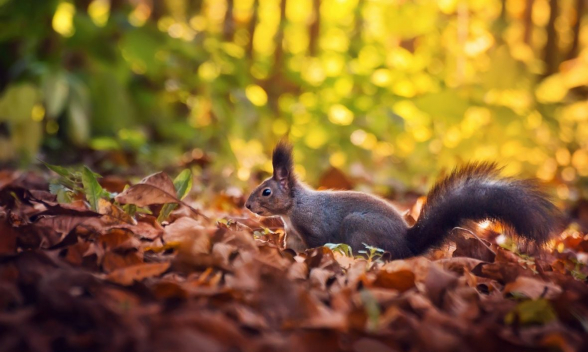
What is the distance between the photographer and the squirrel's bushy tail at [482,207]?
9.61ft

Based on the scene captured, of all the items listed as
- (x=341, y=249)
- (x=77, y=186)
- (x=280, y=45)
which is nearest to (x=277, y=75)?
(x=280, y=45)

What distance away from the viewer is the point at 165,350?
1590mm

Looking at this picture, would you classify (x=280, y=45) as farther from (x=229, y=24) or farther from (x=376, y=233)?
(x=376, y=233)

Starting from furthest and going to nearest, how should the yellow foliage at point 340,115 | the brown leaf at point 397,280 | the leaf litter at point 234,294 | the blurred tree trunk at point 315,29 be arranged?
the blurred tree trunk at point 315,29, the yellow foliage at point 340,115, the brown leaf at point 397,280, the leaf litter at point 234,294

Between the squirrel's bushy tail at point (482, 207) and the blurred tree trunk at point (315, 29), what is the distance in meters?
4.75

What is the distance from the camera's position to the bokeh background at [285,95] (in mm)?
5820

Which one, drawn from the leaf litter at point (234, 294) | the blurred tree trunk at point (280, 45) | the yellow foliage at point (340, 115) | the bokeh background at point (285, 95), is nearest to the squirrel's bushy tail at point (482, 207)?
the leaf litter at point (234, 294)

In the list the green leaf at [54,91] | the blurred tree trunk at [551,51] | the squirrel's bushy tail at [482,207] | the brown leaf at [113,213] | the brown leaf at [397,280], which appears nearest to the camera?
the brown leaf at [397,280]

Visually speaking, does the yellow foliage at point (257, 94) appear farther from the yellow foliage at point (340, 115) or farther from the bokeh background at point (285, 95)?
the yellow foliage at point (340, 115)

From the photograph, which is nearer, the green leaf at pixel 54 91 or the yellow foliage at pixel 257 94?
the green leaf at pixel 54 91

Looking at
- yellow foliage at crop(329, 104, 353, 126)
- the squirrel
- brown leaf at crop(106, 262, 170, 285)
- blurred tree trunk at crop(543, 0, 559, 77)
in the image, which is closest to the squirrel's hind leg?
the squirrel

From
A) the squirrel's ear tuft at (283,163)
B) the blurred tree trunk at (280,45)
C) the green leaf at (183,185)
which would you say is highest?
the blurred tree trunk at (280,45)

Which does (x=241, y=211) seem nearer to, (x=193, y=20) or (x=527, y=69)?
(x=193, y=20)

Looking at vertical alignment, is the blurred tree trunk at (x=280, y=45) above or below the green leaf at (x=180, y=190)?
above
